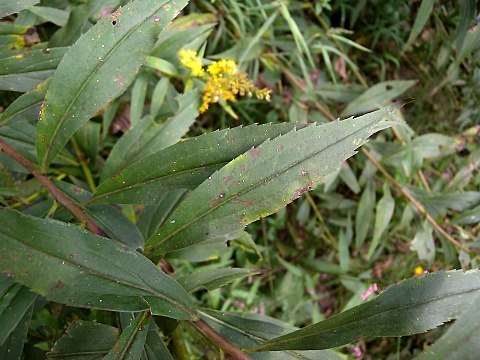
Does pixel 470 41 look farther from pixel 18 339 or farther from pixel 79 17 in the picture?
pixel 18 339

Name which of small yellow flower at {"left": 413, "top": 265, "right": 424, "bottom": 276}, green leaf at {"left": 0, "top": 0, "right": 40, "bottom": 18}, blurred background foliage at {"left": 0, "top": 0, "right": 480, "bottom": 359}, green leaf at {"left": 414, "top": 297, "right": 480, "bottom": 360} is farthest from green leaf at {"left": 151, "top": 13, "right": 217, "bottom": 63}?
small yellow flower at {"left": 413, "top": 265, "right": 424, "bottom": 276}

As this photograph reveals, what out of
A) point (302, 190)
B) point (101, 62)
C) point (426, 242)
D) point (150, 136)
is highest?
point (101, 62)

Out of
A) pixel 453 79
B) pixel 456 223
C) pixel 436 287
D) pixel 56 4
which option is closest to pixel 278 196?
pixel 436 287

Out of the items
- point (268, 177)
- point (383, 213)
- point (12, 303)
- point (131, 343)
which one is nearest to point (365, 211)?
point (383, 213)

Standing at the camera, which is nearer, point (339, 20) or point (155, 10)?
point (155, 10)

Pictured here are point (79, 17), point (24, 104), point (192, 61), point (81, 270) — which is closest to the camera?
point (81, 270)

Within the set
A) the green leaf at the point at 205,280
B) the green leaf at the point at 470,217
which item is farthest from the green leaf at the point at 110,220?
the green leaf at the point at 470,217

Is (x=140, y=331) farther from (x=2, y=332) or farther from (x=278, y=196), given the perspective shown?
(x=278, y=196)

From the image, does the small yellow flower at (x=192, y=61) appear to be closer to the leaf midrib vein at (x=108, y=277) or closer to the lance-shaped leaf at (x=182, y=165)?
the lance-shaped leaf at (x=182, y=165)
